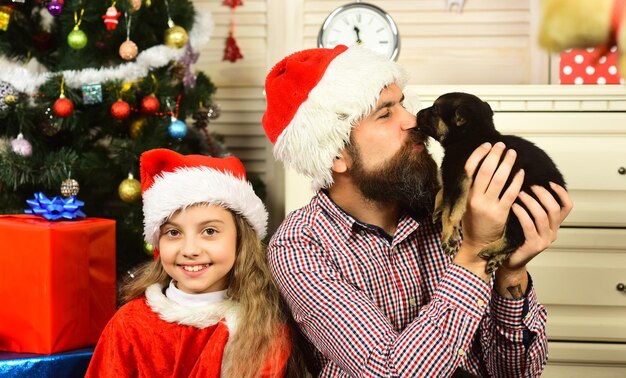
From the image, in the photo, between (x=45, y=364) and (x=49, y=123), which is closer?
(x=45, y=364)

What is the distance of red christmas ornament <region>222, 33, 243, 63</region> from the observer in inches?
110

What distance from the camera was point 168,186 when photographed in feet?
5.23

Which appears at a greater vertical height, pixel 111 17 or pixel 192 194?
pixel 111 17

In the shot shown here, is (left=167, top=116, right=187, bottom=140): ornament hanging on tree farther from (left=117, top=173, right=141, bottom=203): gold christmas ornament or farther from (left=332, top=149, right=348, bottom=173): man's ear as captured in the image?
(left=332, top=149, right=348, bottom=173): man's ear

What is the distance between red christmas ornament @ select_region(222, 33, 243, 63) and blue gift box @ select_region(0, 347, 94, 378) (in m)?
1.34

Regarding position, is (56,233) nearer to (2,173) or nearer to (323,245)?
(2,173)

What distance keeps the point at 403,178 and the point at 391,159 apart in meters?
0.06

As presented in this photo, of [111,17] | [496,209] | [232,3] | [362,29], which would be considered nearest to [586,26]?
[496,209]

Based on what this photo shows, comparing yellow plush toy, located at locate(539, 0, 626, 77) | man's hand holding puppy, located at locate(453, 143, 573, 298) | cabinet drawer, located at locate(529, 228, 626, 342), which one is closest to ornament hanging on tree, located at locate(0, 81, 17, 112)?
man's hand holding puppy, located at locate(453, 143, 573, 298)

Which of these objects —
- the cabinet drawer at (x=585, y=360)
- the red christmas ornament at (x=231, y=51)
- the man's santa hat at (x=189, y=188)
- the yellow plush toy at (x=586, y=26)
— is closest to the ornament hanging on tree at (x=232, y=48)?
the red christmas ornament at (x=231, y=51)

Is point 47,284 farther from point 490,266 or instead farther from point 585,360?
point 585,360

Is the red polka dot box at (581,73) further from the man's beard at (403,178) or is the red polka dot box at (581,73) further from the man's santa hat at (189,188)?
the man's santa hat at (189,188)

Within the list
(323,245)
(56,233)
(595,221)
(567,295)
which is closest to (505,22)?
(595,221)

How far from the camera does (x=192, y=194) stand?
1.57 metres
